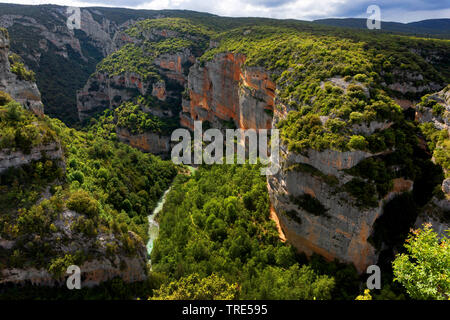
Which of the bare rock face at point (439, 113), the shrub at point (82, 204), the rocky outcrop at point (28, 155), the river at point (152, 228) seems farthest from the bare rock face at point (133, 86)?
the bare rock face at point (439, 113)

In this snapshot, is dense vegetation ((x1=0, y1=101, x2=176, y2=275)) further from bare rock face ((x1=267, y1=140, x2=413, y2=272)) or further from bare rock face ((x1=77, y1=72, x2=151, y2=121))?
bare rock face ((x1=77, y1=72, x2=151, y2=121))

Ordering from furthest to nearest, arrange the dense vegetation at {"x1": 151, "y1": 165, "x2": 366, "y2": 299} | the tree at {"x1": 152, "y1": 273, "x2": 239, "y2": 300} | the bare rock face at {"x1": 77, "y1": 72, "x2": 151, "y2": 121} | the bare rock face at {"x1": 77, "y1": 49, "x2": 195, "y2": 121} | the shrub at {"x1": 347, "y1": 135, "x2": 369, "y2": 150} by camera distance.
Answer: the bare rock face at {"x1": 77, "y1": 72, "x2": 151, "y2": 121}, the bare rock face at {"x1": 77, "y1": 49, "x2": 195, "y2": 121}, the dense vegetation at {"x1": 151, "y1": 165, "x2": 366, "y2": 299}, the shrub at {"x1": 347, "y1": 135, "x2": 369, "y2": 150}, the tree at {"x1": 152, "y1": 273, "x2": 239, "y2": 300}

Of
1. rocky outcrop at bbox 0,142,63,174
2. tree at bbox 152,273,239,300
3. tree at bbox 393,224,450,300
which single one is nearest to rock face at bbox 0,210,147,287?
tree at bbox 152,273,239,300

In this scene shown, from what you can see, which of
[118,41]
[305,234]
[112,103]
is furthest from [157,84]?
[305,234]

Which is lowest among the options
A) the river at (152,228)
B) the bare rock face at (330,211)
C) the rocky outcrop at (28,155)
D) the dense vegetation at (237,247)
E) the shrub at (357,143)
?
the river at (152,228)

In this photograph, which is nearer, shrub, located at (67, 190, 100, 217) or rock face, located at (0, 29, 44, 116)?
shrub, located at (67, 190, 100, 217)

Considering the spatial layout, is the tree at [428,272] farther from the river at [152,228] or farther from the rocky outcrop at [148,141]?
the rocky outcrop at [148,141]
